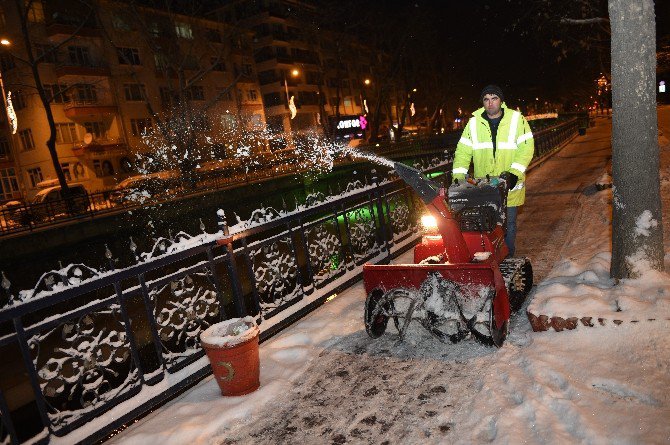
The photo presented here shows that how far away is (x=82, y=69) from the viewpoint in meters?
34.3

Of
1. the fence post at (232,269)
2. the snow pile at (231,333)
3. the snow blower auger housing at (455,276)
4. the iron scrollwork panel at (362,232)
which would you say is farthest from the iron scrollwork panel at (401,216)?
the snow pile at (231,333)

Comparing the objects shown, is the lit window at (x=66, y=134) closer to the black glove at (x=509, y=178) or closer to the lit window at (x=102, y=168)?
the lit window at (x=102, y=168)

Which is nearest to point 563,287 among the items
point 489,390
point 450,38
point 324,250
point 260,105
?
point 489,390

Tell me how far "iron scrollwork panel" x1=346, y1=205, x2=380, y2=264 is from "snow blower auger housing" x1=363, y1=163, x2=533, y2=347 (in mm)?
2669

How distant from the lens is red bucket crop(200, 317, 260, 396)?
3.89 metres

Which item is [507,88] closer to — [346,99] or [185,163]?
[185,163]

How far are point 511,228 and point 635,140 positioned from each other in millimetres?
1668

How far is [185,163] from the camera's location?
92.5 ft

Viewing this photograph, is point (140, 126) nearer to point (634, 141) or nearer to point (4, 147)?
point (4, 147)

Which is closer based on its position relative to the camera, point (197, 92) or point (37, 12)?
point (37, 12)

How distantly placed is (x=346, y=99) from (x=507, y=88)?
36.0 m

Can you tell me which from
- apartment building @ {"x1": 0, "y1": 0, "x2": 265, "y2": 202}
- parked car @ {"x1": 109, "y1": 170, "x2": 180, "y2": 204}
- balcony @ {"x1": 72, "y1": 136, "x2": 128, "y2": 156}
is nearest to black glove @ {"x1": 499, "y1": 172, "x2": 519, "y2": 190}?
parked car @ {"x1": 109, "y1": 170, "x2": 180, "y2": 204}

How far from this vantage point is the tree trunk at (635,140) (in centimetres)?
403

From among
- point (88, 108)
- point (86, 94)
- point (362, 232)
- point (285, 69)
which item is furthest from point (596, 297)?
point (285, 69)
